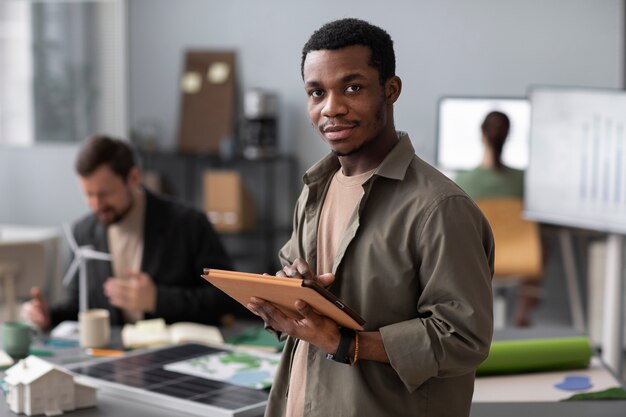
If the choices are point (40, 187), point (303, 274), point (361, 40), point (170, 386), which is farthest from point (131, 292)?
point (40, 187)

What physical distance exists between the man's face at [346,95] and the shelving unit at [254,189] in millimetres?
4645

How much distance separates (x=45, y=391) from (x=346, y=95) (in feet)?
3.33

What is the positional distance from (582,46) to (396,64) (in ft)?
13.7

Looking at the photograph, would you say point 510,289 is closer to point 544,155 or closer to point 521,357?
point 544,155

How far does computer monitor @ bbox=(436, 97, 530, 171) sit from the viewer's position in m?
5.12

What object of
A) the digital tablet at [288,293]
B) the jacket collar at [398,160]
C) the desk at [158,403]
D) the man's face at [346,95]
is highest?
the man's face at [346,95]

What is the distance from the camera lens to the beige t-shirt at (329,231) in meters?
1.64

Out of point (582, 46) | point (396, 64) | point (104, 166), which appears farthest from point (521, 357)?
point (582, 46)

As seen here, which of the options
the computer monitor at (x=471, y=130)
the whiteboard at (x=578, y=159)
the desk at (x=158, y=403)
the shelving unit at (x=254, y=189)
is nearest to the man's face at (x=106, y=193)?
the desk at (x=158, y=403)

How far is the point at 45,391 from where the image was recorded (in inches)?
82.4

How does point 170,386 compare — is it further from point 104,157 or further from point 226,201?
point 226,201

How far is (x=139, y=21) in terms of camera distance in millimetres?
6641

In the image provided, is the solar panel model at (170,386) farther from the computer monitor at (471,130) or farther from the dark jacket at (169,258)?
the computer monitor at (471,130)

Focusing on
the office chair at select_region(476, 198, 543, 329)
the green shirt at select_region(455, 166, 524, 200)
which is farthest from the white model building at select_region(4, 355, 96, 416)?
the green shirt at select_region(455, 166, 524, 200)
